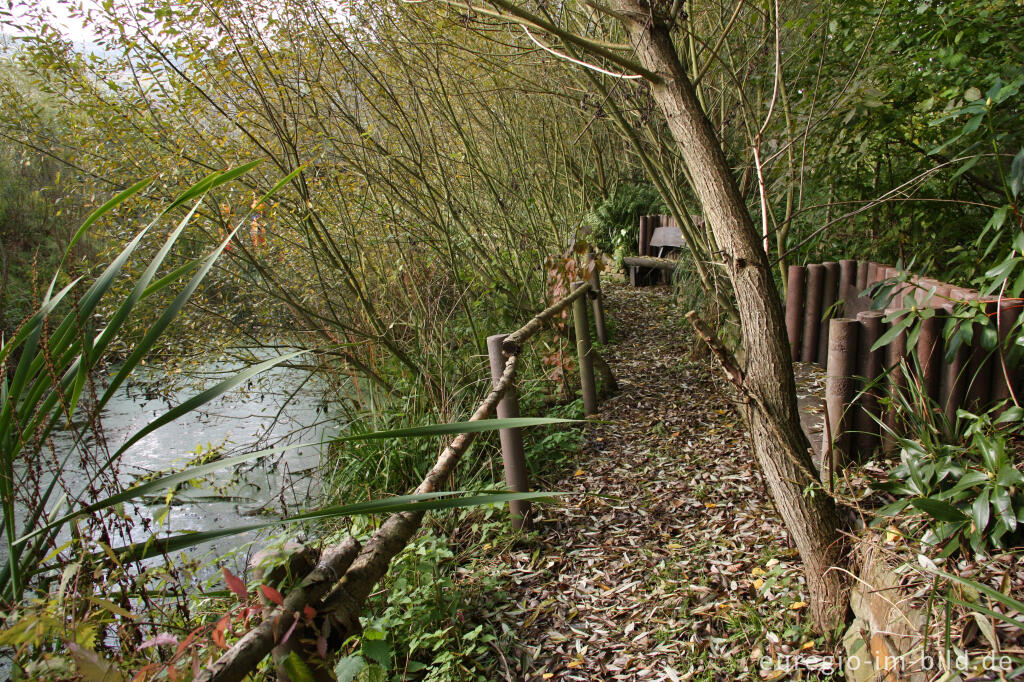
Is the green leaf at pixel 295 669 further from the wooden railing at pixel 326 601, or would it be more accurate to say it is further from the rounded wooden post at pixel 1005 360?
the rounded wooden post at pixel 1005 360

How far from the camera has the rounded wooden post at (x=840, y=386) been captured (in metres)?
2.37

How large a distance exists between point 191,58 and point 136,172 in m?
0.87

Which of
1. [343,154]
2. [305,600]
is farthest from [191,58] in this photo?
[305,600]

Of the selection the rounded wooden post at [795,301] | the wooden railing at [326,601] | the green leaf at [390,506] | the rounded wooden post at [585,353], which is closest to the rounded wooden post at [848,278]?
the rounded wooden post at [795,301]

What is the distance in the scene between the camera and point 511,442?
296cm

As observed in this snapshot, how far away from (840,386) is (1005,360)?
1.75 ft

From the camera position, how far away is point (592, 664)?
225 cm

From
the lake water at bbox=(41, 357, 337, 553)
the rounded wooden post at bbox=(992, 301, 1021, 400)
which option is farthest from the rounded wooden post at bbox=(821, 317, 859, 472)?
the lake water at bbox=(41, 357, 337, 553)

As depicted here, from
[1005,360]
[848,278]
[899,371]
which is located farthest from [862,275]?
[1005,360]

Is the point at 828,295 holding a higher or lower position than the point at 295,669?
higher

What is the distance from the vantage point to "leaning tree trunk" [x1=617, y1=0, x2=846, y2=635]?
2.10m

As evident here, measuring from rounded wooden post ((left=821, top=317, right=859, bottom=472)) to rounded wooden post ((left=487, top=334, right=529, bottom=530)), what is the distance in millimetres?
1322

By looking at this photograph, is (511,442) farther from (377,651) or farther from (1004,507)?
(1004,507)

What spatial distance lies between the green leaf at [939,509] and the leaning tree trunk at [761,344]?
15.5 inches
